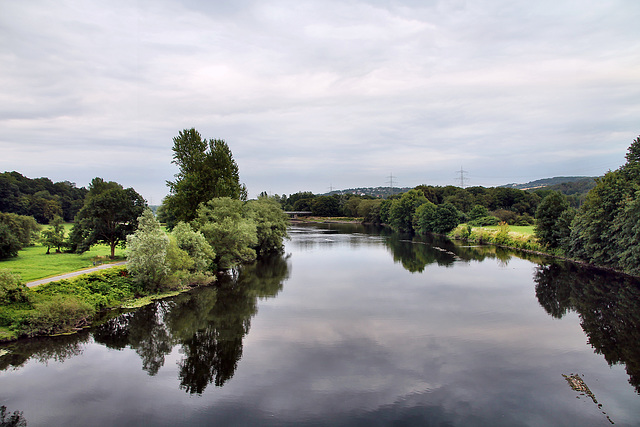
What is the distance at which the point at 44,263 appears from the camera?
2812 cm

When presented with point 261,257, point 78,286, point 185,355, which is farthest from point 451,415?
point 261,257

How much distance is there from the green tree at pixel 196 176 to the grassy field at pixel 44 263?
7.48 meters

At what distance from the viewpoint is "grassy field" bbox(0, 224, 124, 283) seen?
23.8 m

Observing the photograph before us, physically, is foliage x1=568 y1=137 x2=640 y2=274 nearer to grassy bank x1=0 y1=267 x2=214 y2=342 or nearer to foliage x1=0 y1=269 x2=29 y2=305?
grassy bank x1=0 y1=267 x2=214 y2=342

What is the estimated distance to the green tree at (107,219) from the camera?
31500mm

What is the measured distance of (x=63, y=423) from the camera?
35.8ft

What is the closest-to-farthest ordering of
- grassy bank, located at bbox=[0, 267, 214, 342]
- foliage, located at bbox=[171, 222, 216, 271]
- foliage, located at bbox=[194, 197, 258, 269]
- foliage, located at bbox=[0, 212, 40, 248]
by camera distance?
grassy bank, located at bbox=[0, 267, 214, 342] → foliage, located at bbox=[171, 222, 216, 271] → foliage, located at bbox=[194, 197, 258, 269] → foliage, located at bbox=[0, 212, 40, 248]

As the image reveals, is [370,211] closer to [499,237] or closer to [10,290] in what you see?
[499,237]

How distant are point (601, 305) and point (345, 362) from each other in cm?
1810

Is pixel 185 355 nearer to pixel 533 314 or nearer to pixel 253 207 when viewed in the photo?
pixel 533 314

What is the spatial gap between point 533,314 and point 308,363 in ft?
46.6

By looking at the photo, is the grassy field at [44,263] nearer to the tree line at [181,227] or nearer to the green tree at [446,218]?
the tree line at [181,227]

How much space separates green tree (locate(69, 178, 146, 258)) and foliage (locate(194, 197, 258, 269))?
18.0 feet

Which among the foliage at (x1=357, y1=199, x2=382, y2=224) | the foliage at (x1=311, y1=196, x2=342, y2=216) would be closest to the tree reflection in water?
the foliage at (x1=357, y1=199, x2=382, y2=224)
